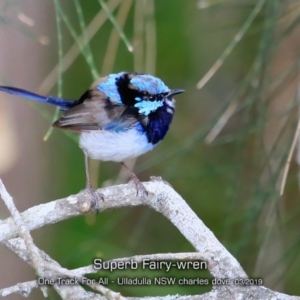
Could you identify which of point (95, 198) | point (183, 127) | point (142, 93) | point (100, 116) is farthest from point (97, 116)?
point (183, 127)

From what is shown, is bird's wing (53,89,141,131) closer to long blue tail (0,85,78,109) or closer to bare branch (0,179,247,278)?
long blue tail (0,85,78,109)

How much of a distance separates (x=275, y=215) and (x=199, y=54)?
57.3 inches

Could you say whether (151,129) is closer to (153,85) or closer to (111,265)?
(153,85)

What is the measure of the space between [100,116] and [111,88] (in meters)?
0.09

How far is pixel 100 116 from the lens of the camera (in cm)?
172

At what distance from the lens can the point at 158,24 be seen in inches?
111

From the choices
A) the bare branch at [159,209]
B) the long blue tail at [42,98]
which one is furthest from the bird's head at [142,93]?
the bare branch at [159,209]

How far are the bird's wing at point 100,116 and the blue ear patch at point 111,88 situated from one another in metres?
0.01

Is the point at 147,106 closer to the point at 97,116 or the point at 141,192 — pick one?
the point at 97,116

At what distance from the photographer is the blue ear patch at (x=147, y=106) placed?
1722mm

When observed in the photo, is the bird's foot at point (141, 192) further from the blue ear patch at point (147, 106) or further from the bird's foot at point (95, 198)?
the blue ear patch at point (147, 106)

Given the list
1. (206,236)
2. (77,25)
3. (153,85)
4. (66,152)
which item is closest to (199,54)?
(77,25)

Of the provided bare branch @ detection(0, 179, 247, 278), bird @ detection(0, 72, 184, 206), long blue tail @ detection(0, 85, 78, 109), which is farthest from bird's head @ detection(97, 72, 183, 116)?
bare branch @ detection(0, 179, 247, 278)

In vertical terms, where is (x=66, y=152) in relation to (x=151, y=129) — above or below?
above
